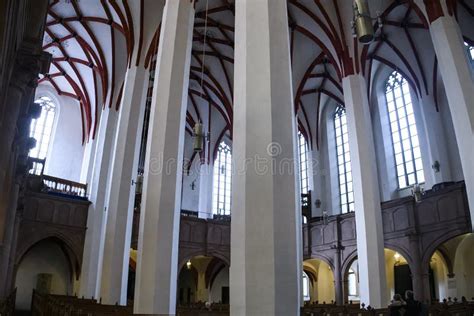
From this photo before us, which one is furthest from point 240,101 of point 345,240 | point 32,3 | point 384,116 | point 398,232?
point 384,116

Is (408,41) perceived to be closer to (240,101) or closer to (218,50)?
(218,50)

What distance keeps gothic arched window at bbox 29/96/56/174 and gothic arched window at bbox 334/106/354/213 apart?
698 inches

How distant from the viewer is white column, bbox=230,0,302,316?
17.0 ft

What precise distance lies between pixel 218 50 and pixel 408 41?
9.87m

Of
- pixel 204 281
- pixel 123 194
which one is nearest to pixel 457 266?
pixel 204 281

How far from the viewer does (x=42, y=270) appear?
21.4 metres

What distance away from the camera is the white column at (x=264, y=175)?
5.18 meters

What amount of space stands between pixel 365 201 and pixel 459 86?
4.65m

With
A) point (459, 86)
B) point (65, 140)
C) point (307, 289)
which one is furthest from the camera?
point (307, 289)

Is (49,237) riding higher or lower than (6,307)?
higher

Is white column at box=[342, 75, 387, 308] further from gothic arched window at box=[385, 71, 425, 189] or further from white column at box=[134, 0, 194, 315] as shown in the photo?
white column at box=[134, 0, 194, 315]

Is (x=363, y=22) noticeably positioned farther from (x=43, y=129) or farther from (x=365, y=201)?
(x=43, y=129)

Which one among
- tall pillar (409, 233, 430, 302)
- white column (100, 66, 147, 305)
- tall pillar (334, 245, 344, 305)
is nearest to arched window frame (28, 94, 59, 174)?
white column (100, 66, 147, 305)

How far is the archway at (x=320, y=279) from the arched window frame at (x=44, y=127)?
57.3 ft
